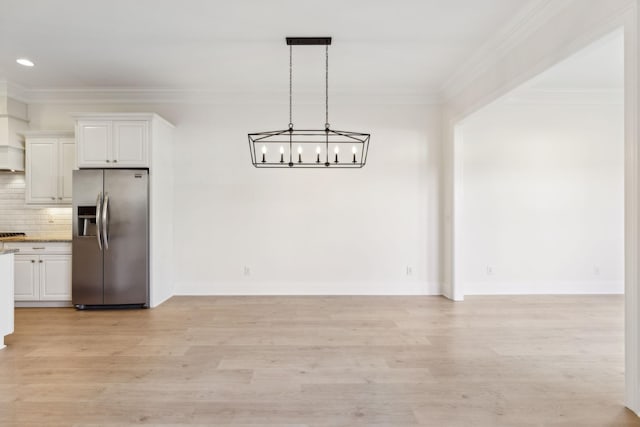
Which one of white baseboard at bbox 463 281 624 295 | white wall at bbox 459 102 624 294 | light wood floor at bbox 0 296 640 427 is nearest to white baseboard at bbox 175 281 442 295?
white baseboard at bbox 463 281 624 295

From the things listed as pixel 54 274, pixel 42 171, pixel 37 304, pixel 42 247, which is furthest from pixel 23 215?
pixel 37 304

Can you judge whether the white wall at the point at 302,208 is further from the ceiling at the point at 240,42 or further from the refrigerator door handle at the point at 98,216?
the refrigerator door handle at the point at 98,216

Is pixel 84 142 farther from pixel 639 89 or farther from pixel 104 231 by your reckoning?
pixel 639 89

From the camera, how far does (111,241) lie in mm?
4449

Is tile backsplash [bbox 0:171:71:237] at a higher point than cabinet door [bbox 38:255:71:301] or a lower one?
higher

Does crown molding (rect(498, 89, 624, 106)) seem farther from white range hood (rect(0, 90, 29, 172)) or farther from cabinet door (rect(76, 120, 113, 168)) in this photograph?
white range hood (rect(0, 90, 29, 172))

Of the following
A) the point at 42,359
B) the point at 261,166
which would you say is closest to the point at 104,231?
the point at 42,359

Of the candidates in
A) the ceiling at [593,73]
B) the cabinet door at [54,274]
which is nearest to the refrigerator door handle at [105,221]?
the cabinet door at [54,274]

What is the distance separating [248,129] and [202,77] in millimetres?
930

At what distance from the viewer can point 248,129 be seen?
5.22 m

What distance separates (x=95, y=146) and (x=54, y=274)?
1732 millimetres

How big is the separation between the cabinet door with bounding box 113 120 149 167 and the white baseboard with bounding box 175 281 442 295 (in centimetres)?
188

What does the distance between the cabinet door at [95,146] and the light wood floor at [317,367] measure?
74.4 inches

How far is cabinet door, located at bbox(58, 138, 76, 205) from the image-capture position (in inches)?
189
